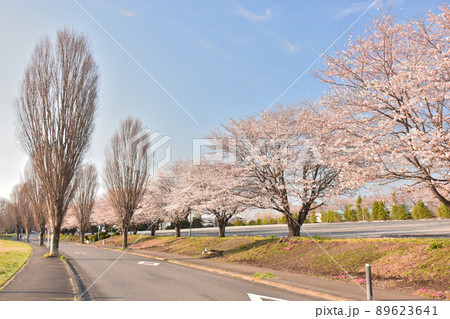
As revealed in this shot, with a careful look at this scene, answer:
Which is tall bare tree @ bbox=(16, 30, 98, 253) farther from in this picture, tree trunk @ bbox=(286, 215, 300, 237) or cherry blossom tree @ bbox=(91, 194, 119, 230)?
cherry blossom tree @ bbox=(91, 194, 119, 230)

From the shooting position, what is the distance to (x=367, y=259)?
1119 centimetres

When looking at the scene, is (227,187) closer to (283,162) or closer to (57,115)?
(283,162)

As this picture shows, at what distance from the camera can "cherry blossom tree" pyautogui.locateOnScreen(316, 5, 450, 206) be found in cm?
837

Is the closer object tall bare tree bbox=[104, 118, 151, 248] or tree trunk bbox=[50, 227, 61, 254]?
tree trunk bbox=[50, 227, 61, 254]

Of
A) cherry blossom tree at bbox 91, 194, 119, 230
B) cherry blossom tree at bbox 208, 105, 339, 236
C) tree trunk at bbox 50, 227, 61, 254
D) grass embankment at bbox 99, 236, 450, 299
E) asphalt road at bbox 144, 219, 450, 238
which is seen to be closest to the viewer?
grass embankment at bbox 99, 236, 450, 299

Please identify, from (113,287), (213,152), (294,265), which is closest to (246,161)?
(213,152)

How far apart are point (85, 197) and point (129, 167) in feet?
65.3

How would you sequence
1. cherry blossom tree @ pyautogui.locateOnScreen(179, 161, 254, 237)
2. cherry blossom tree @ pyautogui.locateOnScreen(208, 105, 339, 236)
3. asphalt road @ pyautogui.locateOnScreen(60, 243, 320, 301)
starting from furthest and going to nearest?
cherry blossom tree @ pyautogui.locateOnScreen(179, 161, 254, 237) → cherry blossom tree @ pyautogui.locateOnScreen(208, 105, 339, 236) → asphalt road @ pyautogui.locateOnScreen(60, 243, 320, 301)

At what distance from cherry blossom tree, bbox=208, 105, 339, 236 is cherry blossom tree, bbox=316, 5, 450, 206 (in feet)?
13.8

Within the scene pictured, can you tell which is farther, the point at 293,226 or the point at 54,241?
the point at 54,241

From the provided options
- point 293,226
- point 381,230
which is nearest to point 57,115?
point 293,226

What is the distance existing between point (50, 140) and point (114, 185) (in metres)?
13.9

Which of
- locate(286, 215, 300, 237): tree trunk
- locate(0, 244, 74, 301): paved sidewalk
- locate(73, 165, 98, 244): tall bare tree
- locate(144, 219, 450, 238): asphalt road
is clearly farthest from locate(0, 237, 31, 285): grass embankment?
locate(73, 165, 98, 244): tall bare tree

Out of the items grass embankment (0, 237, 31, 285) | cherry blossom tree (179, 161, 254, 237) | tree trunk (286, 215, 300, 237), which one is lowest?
grass embankment (0, 237, 31, 285)
